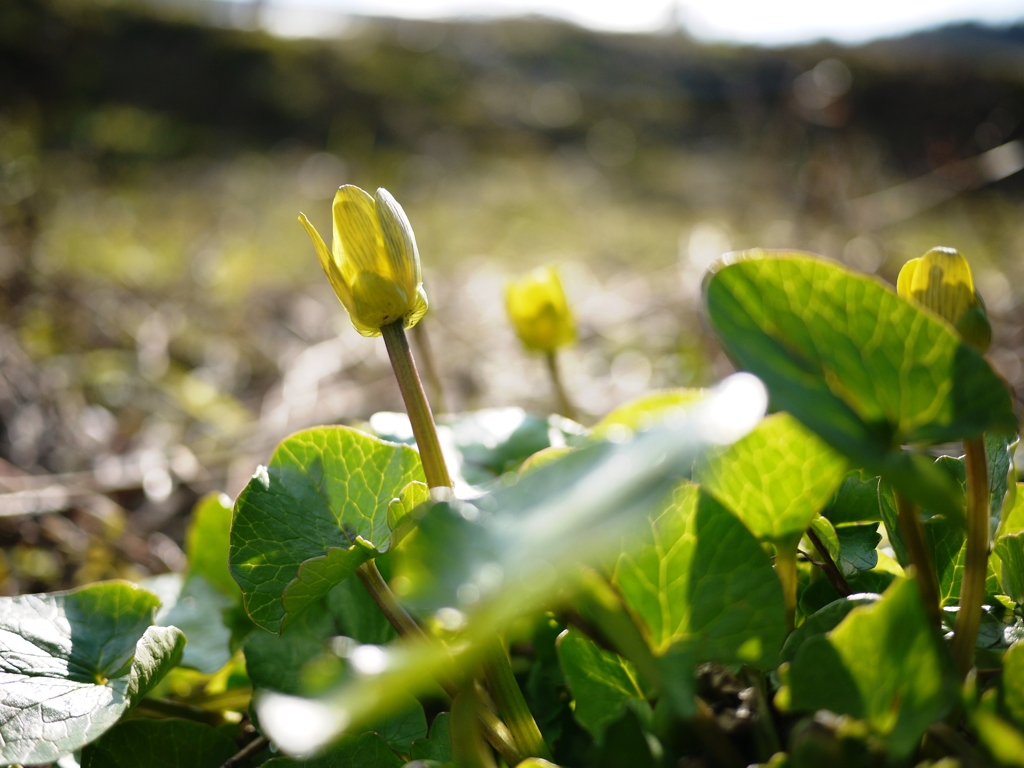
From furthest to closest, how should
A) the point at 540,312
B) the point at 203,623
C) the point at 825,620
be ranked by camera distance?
1. the point at 540,312
2. the point at 203,623
3. the point at 825,620

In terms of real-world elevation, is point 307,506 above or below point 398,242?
below

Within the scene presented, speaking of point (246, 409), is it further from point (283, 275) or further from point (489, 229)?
point (489, 229)

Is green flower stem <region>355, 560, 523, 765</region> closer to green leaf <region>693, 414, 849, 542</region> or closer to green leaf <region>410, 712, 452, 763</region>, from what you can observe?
green leaf <region>410, 712, 452, 763</region>

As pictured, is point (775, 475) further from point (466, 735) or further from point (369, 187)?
point (369, 187)

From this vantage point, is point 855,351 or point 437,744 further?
point 437,744

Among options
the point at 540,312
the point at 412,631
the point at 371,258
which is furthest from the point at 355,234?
the point at 540,312

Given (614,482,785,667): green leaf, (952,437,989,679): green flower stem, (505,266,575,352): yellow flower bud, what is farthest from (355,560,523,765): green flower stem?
(505,266,575,352): yellow flower bud
